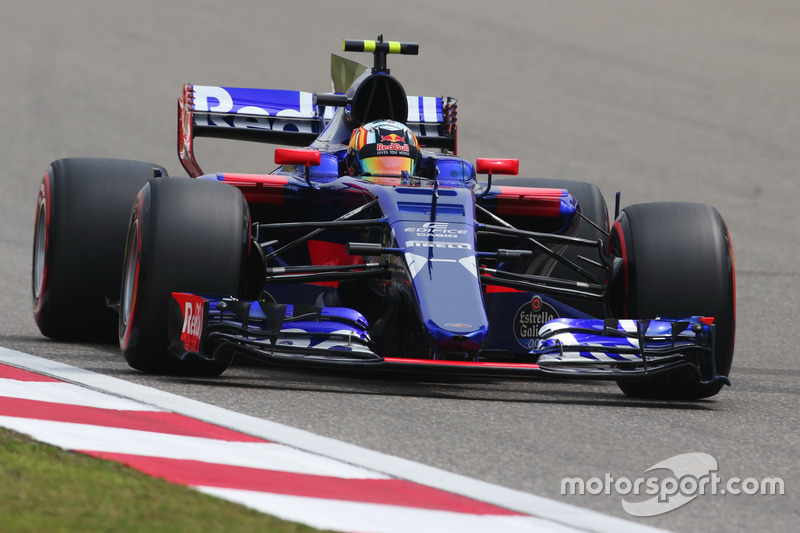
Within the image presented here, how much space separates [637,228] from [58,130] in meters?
14.9

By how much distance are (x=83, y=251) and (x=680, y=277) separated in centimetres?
356

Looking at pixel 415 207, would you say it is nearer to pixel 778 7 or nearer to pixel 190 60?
pixel 190 60

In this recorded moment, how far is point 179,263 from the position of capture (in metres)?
6.66

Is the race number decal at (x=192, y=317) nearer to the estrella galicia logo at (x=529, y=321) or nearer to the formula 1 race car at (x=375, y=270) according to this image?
the formula 1 race car at (x=375, y=270)

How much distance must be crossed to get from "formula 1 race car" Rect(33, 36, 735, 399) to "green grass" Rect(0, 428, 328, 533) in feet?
6.84

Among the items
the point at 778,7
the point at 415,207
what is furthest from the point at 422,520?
the point at 778,7

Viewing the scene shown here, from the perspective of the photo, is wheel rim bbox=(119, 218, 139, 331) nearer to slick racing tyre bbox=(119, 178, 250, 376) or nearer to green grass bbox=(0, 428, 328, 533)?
slick racing tyre bbox=(119, 178, 250, 376)

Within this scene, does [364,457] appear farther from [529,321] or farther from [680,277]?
[529,321]

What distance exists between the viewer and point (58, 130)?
20.7 metres

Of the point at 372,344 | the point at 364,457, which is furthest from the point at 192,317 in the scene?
the point at 364,457

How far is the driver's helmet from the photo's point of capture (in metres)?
8.05

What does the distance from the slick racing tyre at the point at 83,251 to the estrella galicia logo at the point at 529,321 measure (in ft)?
7.63

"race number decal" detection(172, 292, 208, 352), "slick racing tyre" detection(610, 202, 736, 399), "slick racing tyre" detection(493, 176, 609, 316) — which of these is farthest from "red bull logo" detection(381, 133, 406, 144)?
"race number decal" detection(172, 292, 208, 352)

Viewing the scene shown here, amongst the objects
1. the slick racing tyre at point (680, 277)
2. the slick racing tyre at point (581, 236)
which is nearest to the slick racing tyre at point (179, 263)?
the slick racing tyre at point (680, 277)
